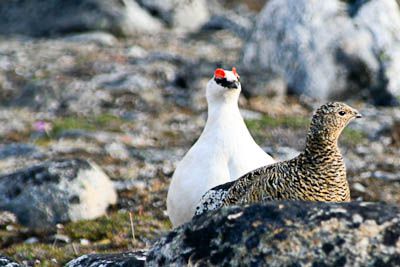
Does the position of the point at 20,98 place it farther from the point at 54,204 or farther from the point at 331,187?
the point at 331,187

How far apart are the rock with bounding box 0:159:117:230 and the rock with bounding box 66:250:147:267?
5.72m

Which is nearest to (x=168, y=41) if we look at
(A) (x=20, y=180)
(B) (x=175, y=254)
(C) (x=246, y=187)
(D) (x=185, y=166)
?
(A) (x=20, y=180)

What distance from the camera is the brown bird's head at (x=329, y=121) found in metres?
8.38

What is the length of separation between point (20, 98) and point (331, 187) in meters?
17.0

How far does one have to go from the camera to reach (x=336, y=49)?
24.0 m

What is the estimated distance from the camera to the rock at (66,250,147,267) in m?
7.88

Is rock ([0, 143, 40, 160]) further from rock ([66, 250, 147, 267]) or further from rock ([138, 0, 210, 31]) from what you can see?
rock ([138, 0, 210, 31])

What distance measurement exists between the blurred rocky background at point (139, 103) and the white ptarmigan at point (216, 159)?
61.3 inches

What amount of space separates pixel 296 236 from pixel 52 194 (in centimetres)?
867

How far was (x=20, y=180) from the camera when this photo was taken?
14438 millimetres

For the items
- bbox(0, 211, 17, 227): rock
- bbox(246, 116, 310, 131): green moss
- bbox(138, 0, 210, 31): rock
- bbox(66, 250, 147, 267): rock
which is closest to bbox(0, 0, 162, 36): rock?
bbox(138, 0, 210, 31): rock

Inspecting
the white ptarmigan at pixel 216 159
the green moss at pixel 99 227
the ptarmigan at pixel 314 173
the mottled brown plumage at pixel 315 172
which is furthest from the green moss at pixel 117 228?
the mottled brown plumage at pixel 315 172

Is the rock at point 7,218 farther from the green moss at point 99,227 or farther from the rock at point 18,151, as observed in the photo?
the rock at point 18,151

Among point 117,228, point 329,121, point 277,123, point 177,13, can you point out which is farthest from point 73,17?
point 329,121
